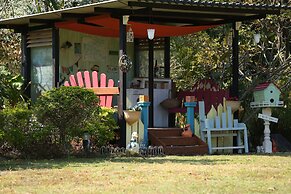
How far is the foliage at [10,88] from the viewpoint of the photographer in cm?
1384

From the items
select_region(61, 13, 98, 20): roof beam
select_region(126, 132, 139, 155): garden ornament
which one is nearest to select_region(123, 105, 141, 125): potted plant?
select_region(126, 132, 139, 155): garden ornament

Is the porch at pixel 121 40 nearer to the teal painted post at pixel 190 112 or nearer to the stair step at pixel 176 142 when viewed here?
the stair step at pixel 176 142

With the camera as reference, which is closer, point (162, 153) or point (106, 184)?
point (106, 184)

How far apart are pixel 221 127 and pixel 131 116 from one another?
7.45 feet

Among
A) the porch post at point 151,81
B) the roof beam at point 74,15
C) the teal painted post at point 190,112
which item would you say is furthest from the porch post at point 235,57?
the roof beam at point 74,15

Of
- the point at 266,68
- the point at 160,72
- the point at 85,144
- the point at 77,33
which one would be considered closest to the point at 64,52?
the point at 77,33

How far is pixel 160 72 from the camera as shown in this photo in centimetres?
1686

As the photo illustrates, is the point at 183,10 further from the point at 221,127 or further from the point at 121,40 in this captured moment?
the point at 221,127

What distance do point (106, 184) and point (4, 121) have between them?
13.7ft

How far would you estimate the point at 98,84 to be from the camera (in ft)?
50.7

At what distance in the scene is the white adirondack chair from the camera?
14.3 meters

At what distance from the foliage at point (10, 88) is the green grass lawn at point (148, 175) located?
2381mm

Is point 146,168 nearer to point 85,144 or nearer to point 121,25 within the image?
point 85,144

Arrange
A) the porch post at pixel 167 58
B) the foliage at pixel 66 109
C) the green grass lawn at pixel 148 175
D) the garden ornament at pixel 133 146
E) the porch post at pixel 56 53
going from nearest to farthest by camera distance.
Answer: the green grass lawn at pixel 148 175 → the foliage at pixel 66 109 → the garden ornament at pixel 133 146 → the porch post at pixel 56 53 → the porch post at pixel 167 58
